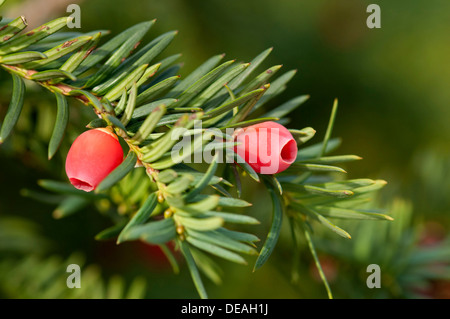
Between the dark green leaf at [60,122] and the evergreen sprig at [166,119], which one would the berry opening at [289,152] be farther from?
the dark green leaf at [60,122]

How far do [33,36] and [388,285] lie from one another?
684mm

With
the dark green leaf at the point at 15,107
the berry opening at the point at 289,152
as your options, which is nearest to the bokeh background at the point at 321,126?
the dark green leaf at the point at 15,107

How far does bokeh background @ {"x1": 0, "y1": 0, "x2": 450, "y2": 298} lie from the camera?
764 millimetres

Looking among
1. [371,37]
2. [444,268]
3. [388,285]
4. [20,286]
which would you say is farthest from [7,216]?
[371,37]

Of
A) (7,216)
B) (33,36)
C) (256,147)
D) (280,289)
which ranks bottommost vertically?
(280,289)

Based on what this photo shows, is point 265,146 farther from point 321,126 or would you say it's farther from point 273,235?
point 321,126

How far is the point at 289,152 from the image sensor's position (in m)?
0.49

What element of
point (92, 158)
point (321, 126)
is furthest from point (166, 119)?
point (321, 126)

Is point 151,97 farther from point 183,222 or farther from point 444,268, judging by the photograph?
point 444,268

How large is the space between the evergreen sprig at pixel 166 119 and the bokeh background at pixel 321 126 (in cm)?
22

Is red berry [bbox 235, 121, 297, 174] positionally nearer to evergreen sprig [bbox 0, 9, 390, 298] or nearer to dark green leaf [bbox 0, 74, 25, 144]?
evergreen sprig [bbox 0, 9, 390, 298]
